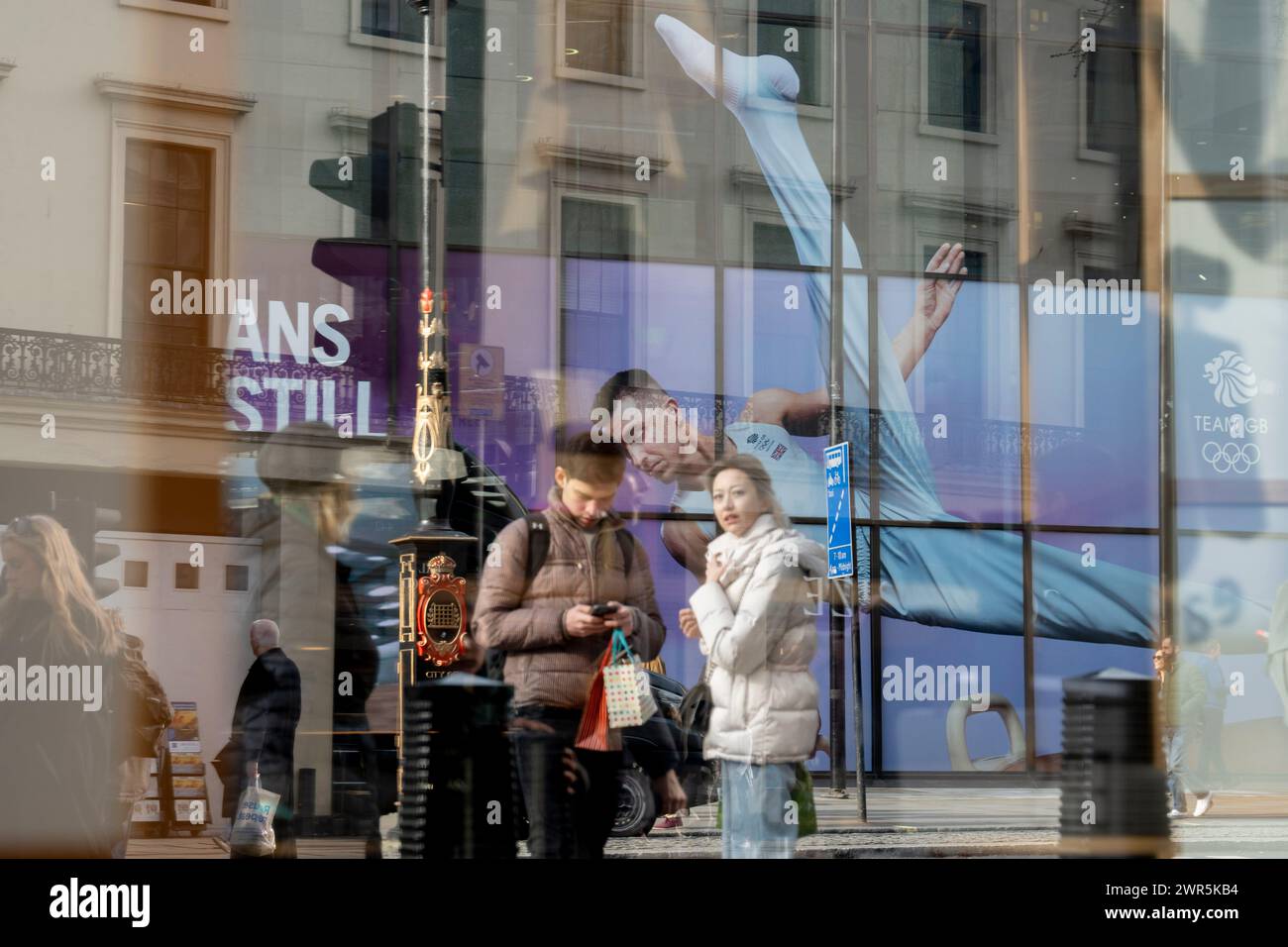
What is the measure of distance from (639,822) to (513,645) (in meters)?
0.54

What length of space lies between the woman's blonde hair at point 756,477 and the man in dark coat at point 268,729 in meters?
1.12

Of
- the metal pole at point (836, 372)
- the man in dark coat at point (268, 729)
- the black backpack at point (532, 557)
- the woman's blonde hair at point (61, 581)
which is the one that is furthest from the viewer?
the metal pole at point (836, 372)

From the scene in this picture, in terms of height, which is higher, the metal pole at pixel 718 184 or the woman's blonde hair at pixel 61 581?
the metal pole at pixel 718 184

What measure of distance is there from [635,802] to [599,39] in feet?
6.33

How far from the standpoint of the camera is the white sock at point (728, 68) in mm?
4082

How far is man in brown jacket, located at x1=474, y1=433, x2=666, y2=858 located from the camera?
3912mm

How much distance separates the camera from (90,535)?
12.2 ft

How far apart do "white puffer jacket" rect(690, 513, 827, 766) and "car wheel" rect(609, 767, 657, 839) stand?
0.18 m

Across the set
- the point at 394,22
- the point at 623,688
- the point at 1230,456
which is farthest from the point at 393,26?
the point at 1230,456

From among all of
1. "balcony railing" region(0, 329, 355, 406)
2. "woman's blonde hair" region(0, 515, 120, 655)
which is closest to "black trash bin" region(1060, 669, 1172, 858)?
"balcony railing" region(0, 329, 355, 406)
